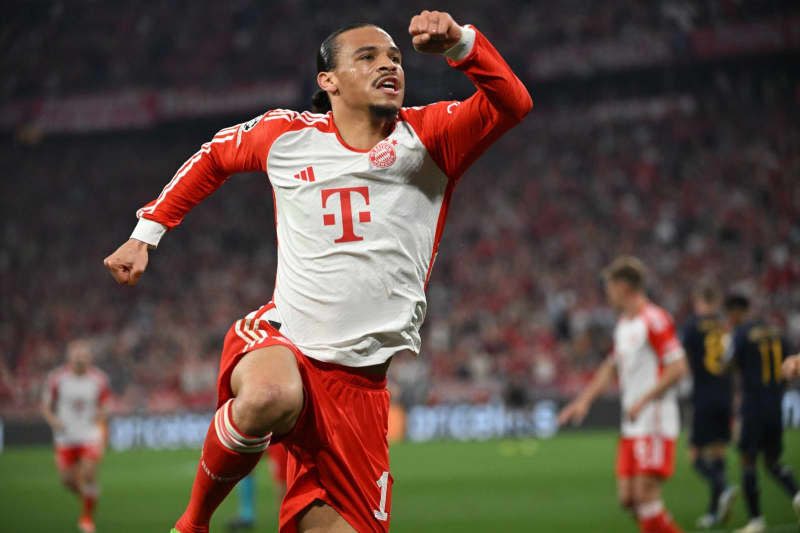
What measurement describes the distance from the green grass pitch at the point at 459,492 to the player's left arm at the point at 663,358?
7.51ft

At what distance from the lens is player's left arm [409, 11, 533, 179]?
145 inches

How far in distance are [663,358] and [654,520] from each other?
1.24m

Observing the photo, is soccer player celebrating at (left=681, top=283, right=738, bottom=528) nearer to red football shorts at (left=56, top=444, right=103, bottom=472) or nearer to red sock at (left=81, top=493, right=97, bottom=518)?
red sock at (left=81, top=493, right=97, bottom=518)

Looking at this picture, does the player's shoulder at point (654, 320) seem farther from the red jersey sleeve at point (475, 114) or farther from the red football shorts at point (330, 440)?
the red football shorts at point (330, 440)

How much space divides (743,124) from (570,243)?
5739 mm

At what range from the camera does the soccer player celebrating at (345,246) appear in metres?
3.97

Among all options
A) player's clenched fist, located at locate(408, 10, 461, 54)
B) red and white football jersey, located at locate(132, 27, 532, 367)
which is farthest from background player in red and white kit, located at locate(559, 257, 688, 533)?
player's clenched fist, located at locate(408, 10, 461, 54)

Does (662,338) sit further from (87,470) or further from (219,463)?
(87,470)

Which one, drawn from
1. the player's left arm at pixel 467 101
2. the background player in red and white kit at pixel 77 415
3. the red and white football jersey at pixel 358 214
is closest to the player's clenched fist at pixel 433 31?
the player's left arm at pixel 467 101

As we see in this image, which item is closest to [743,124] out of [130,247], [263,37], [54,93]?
[263,37]

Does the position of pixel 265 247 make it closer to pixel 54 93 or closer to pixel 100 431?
pixel 54 93

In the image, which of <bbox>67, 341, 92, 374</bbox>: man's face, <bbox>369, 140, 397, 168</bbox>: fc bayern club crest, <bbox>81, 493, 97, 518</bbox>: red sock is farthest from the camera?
<bbox>67, 341, 92, 374</bbox>: man's face

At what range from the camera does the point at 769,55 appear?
26859 mm

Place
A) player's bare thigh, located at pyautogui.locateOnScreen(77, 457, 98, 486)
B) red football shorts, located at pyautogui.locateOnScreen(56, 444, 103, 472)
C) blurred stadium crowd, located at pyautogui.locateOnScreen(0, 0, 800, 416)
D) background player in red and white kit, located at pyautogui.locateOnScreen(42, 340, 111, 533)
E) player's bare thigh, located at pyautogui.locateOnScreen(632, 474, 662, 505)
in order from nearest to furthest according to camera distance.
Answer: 1. player's bare thigh, located at pyautogui.locateOnScreen(632, 474, 662, 505)
2. player's bare thigh, located at pyautogui.locateOnScreen(77, 457, 98, 486)
3. background player in red and white kit, located at pyautogui.locateOnScreen(42, 340, 111, 533)
4. red football shorts, located at pyautogui.locateOnScreen(56, 444, 103, 472)
5. blurred stadium crowd, located at pyautogui.locateOnScreen(0, 0, 800, 416)
